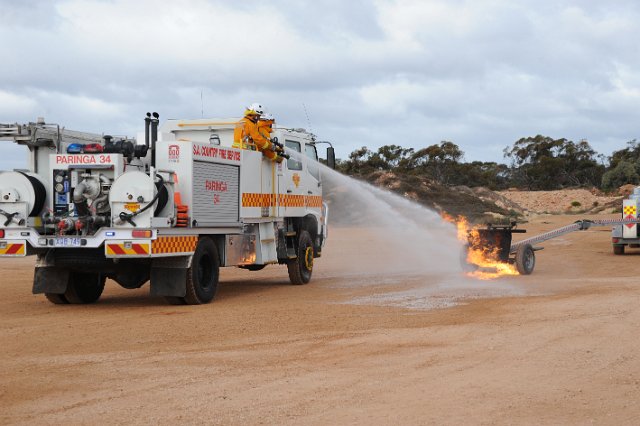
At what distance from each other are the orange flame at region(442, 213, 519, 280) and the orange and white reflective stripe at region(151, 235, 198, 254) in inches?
292

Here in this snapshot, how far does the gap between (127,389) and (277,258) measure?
9248 millimetres

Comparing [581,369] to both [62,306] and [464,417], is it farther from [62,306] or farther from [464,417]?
[62,306]

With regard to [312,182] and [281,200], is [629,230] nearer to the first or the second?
[312,182]

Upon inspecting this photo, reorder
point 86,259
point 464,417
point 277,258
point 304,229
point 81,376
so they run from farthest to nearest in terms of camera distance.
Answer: point 304,229, point 277,258, point 86,259, point 81,376, point 464,417

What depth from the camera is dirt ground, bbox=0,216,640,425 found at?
691cm

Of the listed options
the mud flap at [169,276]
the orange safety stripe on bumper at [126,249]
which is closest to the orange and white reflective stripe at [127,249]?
the orange safety stripe on bumper at [126,249]

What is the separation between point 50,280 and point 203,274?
93.0 inches

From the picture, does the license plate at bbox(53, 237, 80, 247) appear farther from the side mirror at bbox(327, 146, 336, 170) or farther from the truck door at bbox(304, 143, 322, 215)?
the side mirror at bbox(327, 146, 336, 170)

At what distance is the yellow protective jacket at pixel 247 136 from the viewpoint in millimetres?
15430

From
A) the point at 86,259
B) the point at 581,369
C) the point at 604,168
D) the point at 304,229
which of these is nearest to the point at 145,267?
the point at 86,259

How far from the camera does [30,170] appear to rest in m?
13.8

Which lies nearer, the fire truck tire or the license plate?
the license plate

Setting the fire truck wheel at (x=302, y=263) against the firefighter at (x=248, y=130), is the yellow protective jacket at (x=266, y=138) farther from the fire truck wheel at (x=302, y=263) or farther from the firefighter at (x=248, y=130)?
the fire truck wheel at (x=302, y=263)

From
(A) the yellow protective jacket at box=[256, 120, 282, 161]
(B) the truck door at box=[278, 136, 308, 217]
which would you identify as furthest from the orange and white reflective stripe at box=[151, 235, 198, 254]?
(B) the truck door at box=[278, 136, 308, 217]
